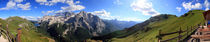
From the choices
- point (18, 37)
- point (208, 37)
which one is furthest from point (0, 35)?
point (208, 37)

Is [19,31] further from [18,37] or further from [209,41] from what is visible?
[209,41]

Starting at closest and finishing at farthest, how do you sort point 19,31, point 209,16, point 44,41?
point 19,31 < point 209,16 < point 44,41

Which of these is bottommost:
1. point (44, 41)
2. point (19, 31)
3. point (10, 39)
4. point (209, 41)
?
point (44, 41)

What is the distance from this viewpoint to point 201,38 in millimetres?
14109

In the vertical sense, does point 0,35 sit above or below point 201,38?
above

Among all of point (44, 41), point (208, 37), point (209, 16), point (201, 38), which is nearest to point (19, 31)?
point (201, 38)

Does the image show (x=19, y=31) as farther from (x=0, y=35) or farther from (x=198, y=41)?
(x=198, y=41)

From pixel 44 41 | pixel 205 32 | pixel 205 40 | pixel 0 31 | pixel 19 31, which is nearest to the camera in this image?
pixel 19 31

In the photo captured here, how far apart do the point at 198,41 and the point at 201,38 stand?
19.5 inches

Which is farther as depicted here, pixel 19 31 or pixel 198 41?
pixel 198 41

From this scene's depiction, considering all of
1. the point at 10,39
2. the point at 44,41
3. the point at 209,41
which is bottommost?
the point at 44,41

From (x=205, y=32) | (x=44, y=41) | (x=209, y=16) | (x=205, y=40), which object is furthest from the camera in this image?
(x=44, y=41)

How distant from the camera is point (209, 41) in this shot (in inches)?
581

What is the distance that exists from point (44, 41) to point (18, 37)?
498 ft
